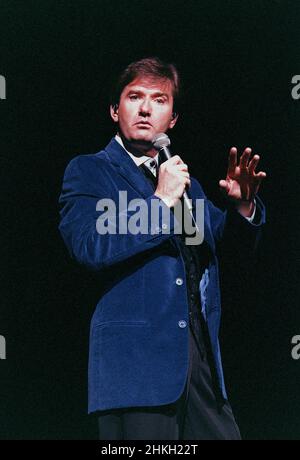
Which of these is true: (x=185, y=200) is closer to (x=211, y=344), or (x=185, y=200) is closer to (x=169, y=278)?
(x=169, y=278)

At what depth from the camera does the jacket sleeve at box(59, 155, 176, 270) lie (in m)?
2.09

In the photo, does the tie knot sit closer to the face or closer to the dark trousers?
the face

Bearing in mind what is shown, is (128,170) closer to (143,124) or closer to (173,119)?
(143,124)

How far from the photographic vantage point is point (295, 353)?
2777 mm

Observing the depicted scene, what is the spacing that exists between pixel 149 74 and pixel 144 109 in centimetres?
15

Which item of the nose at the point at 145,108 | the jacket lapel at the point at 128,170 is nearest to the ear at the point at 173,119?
the nose at the point at 145,108

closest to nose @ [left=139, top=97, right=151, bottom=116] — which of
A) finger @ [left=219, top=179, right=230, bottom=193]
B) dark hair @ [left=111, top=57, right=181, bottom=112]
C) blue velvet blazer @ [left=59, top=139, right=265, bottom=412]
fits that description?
dark hair @ [left=111, top=57, right=181, bottom=112]

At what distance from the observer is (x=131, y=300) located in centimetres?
217

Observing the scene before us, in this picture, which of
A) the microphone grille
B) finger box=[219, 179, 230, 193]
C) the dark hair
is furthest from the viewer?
the dark hair

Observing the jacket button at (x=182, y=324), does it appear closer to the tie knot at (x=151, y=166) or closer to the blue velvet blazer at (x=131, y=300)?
the blue velvet blazer at (x=131, y=300)

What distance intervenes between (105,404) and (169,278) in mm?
423

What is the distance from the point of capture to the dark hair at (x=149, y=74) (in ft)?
8.09
